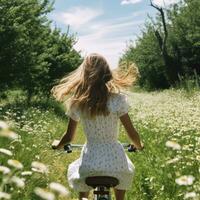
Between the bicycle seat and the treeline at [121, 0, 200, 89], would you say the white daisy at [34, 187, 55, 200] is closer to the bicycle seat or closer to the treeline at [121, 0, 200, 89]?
the bicycle seat

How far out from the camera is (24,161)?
26.6 feet

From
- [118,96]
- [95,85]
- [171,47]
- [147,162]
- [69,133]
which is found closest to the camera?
[95,85]

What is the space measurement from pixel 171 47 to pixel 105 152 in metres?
42.8

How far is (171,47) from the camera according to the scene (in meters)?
47.1

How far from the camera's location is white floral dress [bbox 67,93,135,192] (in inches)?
188

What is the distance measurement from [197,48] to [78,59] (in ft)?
55.6

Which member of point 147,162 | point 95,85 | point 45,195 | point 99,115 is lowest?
point 147,162

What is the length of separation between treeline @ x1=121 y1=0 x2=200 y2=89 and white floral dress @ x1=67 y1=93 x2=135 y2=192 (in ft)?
111

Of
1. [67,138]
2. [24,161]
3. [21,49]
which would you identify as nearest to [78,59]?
[21,49]

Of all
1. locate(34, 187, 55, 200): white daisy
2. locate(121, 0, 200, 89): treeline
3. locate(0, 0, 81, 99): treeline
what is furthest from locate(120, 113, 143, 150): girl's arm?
locate(121, 0, 200, 89): treeline

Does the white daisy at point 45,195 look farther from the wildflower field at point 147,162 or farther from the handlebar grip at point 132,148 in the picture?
the handlebar grip at point 132,148

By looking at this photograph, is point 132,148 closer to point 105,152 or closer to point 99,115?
point 105,152

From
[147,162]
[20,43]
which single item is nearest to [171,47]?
[20,43]

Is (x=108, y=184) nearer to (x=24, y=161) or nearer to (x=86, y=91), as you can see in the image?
(x=86, y=91)
